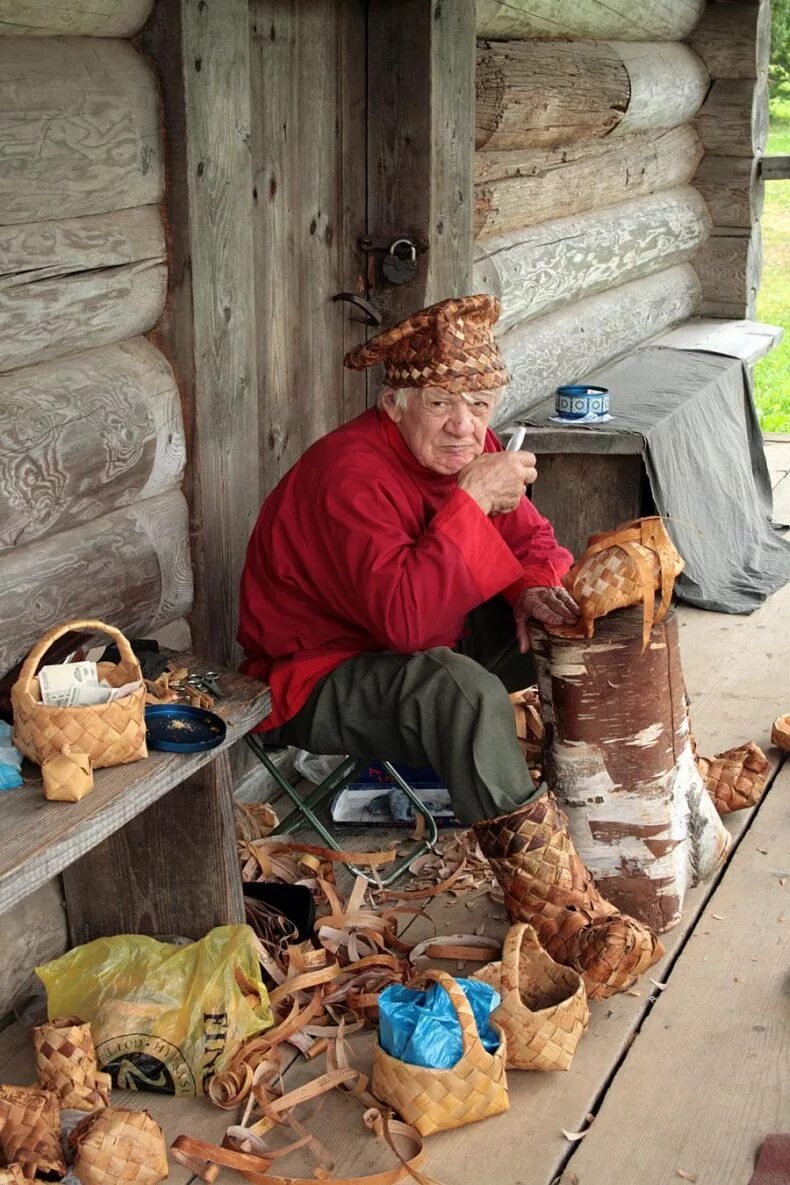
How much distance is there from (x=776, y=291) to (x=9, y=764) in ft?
42.9

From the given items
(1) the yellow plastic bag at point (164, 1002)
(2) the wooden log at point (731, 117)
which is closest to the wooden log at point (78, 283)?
(1) the yellow plastic bag at point (164, 1002)

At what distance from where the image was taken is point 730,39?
7.66 metres

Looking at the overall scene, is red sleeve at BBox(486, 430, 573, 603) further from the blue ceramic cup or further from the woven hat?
the blue ceramic cup

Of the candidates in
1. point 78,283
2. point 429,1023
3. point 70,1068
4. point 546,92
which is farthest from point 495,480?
point 546,92

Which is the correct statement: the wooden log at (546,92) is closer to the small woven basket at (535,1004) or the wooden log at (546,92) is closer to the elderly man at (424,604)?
the elderly man at (424,604)

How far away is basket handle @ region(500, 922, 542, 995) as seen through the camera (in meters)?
2.89

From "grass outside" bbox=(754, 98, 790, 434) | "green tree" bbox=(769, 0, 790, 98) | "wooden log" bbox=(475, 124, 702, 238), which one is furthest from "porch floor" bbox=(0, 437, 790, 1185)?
"green tree" bbox=(769, 0, 790, 98)

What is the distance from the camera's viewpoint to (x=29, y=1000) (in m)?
3.15

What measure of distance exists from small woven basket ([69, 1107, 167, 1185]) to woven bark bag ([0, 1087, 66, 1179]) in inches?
1.4

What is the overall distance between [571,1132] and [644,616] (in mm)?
1097

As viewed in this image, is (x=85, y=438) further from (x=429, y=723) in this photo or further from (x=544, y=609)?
(x=544, y=609)

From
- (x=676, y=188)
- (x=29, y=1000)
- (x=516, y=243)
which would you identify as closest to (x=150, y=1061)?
(x=29, y=1000)

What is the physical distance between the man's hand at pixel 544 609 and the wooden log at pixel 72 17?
4.97 feet

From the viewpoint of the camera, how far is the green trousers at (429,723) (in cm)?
319
